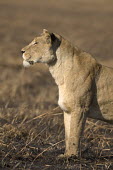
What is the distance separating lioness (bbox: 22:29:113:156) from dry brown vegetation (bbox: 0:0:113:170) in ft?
1.34

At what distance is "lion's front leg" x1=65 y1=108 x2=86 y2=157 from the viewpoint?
6883 millimetres

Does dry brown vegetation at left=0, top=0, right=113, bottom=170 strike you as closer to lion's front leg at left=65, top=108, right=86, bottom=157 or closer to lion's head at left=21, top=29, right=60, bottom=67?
lion's front leg at left=65, top=108, right=86, bottom=157

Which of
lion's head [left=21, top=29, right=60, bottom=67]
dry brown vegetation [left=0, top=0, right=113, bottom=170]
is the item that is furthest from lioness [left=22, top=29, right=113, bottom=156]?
dry brown vegetation [left=0, top=0, right=113, bottom=170]

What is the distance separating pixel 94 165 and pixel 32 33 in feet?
54.6

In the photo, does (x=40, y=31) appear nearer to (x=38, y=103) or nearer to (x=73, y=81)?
(x=38, y=103)

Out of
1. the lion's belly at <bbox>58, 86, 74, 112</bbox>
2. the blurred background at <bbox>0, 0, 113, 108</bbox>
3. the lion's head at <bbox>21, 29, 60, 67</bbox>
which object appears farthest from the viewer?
the blurred background at <bbox>0, 0, 113, 108</bbox>

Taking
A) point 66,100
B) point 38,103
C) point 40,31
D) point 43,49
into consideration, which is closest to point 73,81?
point 66,100

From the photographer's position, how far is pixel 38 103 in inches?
426

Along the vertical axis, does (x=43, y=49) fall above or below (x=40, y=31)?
above

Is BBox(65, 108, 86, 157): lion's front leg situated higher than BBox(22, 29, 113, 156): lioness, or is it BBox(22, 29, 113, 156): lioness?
BBox(22, 29, 113, 156): lioness

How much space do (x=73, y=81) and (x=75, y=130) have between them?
A: 608 mm

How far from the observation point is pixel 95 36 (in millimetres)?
22438

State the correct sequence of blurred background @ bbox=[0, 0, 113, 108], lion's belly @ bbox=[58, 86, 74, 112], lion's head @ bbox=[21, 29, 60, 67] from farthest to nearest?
1. blurred background @ bbox=[0, 0, 113, 108]
2. lion's head @ bbox=[21, 29, 60, 67]
3. lion's belly @ bbox=[58, 86, 74, 112]

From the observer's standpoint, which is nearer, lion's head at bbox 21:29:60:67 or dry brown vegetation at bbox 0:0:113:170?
dry brown vegetation at bbox 0:0:113:170
